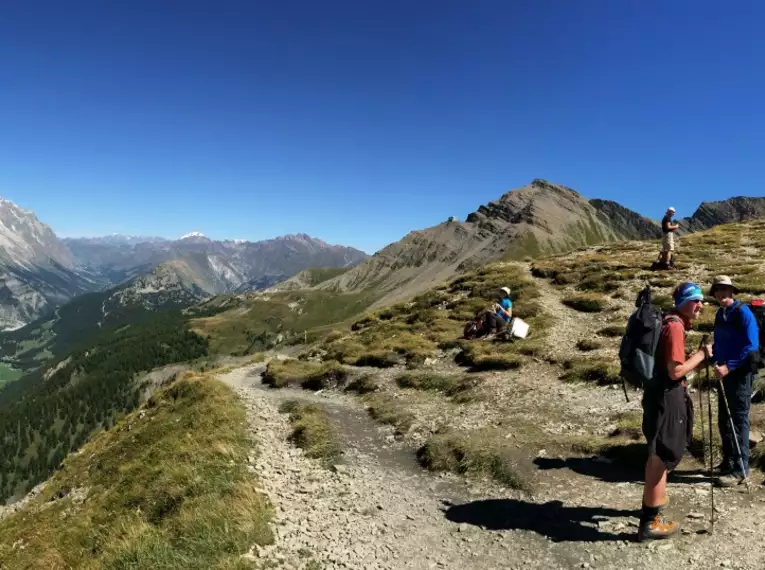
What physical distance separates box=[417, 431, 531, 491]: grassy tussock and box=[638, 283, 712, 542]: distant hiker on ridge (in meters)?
3.57

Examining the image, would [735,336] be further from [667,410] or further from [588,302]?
[588,302]

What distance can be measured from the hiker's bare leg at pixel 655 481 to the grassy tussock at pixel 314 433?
384 inches

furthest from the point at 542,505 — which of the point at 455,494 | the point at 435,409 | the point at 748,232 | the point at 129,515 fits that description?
the point at 748,232

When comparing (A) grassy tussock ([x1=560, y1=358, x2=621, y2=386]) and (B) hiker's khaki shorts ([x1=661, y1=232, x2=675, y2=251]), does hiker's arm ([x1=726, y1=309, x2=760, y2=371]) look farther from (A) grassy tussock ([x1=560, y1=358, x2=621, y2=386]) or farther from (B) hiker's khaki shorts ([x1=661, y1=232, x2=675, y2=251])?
(B) hiker's khaki shorts ([x1=661, y1=232, x2=675, y2=251])

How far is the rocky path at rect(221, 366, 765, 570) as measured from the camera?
8609 millimetres

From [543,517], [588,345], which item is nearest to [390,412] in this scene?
[543,517]

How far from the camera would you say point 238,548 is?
9672 millimetres

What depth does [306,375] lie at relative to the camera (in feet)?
94.7

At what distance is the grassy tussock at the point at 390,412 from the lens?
1845 cm

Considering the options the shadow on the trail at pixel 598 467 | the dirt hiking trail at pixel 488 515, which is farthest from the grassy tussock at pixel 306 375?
the shadow on the trail at pixel 598 467

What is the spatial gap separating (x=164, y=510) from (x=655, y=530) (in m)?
11.9

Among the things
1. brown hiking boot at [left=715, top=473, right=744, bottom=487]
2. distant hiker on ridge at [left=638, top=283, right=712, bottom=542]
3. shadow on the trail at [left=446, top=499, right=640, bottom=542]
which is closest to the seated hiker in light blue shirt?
shadow on the trail at [left=446, top=499, right=640, bottom=542]

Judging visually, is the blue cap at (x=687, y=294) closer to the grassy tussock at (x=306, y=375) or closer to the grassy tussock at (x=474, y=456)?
the grassy tussock at (x=474, y=456)

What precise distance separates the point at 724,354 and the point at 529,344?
615 inches
